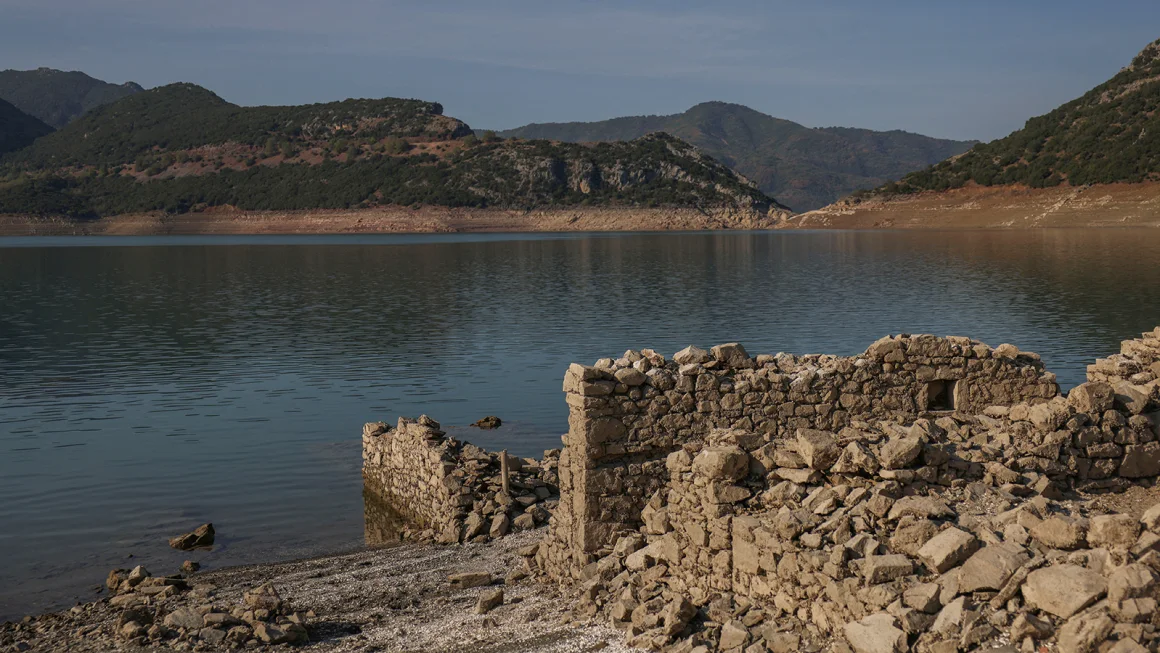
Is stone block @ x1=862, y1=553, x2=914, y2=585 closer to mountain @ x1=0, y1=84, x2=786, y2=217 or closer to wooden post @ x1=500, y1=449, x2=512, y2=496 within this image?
wooden post @ x1=500, y1=449, x2=512, y2=496

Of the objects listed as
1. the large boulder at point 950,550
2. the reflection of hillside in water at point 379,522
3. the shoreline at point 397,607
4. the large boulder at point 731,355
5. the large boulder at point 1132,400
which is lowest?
the reflection of hillside in water at point 379,522

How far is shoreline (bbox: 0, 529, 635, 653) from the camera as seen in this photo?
10.3 m

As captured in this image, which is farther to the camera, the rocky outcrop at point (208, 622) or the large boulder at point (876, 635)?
the rocky outcrop at point (208, 622)

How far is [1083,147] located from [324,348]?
101m

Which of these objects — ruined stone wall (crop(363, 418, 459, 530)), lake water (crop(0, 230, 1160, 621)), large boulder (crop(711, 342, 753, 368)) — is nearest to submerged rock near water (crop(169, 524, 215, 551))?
lake water (crop(0, 230, 1160, 621))

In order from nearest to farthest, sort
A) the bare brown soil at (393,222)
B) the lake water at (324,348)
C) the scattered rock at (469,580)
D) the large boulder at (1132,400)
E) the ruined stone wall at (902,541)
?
1. the ruined stone wall at (902,541)
2. the large boulder at (1132,400)
3. the scattered rock at (469,580)
4. the lake water at (324,348)
5. the bare brown soil at (393,222)

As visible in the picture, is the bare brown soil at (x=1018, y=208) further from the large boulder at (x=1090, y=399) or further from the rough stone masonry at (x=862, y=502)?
the large boulder at (x=1090, y=399)

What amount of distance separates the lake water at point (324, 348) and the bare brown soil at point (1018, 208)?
2684 cm

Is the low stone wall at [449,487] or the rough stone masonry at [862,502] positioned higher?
the rough stone masonry at [862,502]

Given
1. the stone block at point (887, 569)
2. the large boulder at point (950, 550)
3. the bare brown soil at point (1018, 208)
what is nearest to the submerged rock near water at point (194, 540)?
the stone block at point (887, 569)

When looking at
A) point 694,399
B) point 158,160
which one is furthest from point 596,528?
point 158,160

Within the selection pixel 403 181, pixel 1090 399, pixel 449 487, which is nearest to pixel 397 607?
pixel 449 487

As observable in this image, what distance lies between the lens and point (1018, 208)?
114 metres

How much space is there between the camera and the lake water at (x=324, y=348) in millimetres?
17375
